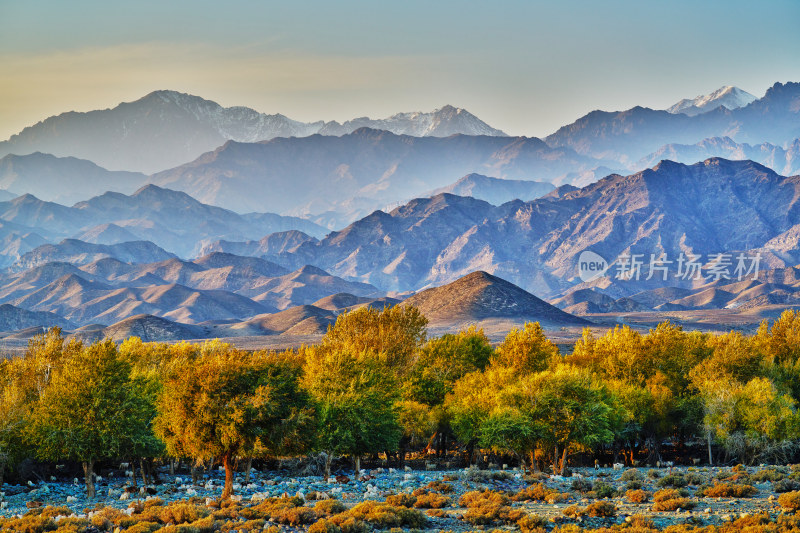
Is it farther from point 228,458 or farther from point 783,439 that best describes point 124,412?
point 783,439

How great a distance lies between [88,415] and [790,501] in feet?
132

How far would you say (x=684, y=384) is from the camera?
75.9m

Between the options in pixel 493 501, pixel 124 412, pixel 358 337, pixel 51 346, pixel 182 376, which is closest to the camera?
pixel 493 501

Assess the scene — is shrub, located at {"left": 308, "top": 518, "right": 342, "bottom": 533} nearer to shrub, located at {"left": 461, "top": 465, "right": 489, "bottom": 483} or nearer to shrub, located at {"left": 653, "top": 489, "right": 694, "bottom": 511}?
shrub, located at {"left": 653, "top": 489, "right": 694, "bottom": 511}

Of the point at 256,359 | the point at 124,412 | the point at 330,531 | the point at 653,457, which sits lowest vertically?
the point at 653,457

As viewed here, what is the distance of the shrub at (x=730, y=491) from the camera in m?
41.6

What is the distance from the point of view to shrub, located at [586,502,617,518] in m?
36.8

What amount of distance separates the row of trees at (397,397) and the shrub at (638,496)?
12.9m

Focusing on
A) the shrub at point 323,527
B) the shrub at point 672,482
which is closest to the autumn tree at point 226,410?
the shrub at point 323,527

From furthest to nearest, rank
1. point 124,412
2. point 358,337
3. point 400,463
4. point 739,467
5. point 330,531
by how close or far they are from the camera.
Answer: point 358,337 → point 400,463 → point 739,467 → point 124,412 → point 330,531

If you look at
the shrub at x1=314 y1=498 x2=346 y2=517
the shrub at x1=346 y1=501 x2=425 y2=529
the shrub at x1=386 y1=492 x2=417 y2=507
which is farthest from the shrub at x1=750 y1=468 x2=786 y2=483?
the shrub at x1=314 y1=498 x2=346 y2=517

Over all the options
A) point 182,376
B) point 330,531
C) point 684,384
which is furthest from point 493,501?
point 684,384

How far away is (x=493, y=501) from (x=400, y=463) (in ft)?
90.0

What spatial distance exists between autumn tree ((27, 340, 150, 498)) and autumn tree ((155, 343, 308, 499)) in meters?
5.69
